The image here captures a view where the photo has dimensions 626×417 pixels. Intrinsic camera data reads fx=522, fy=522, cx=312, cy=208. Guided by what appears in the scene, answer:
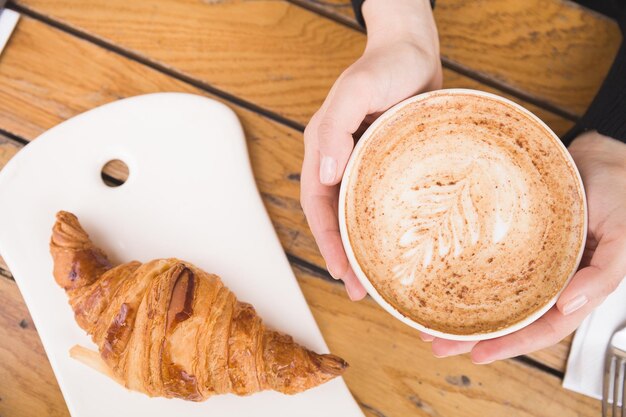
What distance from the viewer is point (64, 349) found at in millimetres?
962

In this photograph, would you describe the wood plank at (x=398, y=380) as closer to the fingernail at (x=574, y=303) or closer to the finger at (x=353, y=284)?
the finger at (x=353, y=284)

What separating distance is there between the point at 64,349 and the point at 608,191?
1.00 metres

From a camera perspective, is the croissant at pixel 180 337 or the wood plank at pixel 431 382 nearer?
the croissant at pixel 180 337

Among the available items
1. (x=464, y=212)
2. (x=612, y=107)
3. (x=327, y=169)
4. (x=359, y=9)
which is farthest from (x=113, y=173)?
(x=612, y=107)

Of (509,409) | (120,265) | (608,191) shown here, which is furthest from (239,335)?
(608,191)

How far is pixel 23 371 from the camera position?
1.00 meters

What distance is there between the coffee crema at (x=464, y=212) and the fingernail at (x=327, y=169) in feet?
0.15

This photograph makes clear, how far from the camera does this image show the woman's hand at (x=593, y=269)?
796 millimetres

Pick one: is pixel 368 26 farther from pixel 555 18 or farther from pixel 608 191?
pixel 608 191

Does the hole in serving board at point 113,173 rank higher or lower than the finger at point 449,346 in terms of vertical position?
lower

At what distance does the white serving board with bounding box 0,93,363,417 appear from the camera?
962mm

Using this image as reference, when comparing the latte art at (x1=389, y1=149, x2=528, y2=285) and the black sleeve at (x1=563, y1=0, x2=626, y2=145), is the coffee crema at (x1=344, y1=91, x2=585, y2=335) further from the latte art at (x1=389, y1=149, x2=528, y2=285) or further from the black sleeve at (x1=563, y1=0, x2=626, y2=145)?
the black sleeve at (x1=563, y1=0, x2=626, y2=145)

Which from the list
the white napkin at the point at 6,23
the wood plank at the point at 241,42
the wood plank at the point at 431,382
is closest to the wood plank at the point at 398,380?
the wood plank at the point at 431,382

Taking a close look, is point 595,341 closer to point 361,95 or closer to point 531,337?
point 531,337
